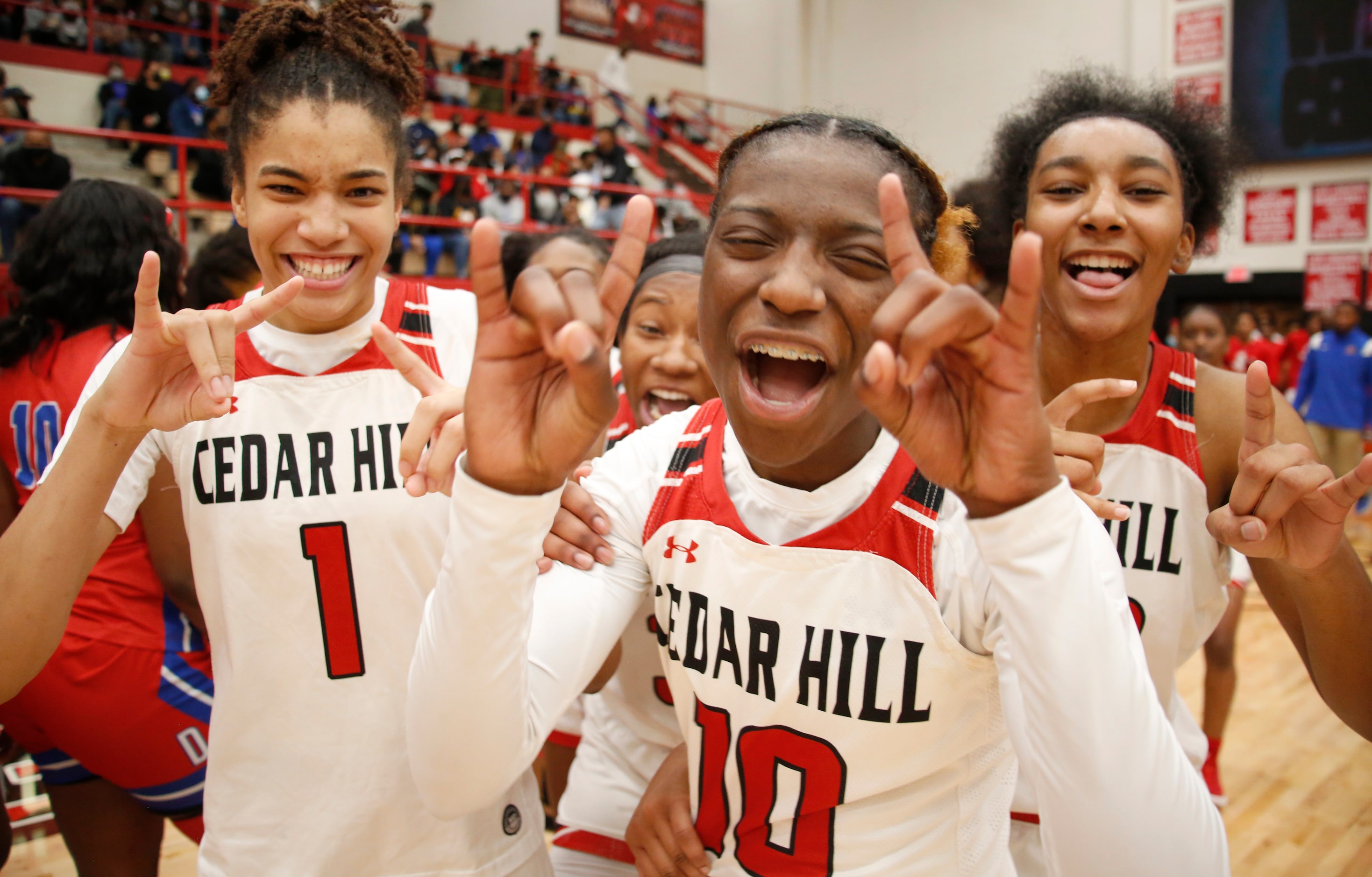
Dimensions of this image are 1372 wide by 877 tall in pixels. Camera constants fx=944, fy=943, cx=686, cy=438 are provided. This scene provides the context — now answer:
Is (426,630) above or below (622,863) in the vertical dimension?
above

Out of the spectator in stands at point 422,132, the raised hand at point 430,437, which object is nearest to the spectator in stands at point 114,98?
the spectator in stands at point 422,132

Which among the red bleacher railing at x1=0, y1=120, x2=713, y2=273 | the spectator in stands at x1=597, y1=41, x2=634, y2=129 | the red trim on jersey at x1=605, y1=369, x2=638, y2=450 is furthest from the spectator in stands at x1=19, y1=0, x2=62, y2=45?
the red trim on jersey at x1=605, y1=369, x2=638, y2=450

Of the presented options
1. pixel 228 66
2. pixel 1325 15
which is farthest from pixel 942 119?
pixel 228 66

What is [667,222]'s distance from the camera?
13.8 m

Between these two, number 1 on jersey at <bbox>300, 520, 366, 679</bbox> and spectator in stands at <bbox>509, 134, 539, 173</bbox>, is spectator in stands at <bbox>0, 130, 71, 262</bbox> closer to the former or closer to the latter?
spectator in stands at <bbox>509, 134, 539, 173</bbox>

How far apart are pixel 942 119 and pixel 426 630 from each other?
17.1 metres

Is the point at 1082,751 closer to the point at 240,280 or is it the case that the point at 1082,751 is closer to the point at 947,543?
the point at 947,543

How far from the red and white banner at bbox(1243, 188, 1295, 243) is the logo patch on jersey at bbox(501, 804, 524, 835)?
49.0 feet

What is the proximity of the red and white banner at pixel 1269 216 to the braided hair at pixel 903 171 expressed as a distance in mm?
14468

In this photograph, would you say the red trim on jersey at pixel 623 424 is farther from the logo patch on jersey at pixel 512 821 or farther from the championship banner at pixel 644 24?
the championship banner at pixel 644 24

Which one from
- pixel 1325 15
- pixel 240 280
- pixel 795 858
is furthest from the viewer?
pixel 1325 15

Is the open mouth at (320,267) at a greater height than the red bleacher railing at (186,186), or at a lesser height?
lesser

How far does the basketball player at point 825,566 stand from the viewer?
1.04 metres

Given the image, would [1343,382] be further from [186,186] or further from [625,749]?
[186,186]
